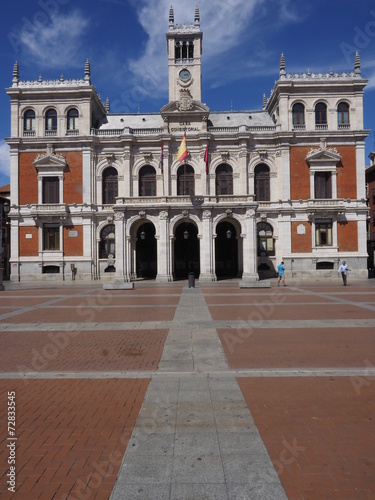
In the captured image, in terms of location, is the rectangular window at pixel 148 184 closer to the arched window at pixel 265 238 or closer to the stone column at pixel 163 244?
the stone column at pixel 163 244

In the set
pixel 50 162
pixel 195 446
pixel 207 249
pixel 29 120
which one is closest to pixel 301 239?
pixel 207 249

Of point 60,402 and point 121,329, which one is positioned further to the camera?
point 121,329

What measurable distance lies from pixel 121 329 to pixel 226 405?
21.4 feet

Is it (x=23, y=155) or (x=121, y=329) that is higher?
(x=23, y=155)

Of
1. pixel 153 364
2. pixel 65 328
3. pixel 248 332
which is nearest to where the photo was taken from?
pixel 153 364

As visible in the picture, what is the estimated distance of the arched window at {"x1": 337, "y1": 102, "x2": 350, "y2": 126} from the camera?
37.0 m

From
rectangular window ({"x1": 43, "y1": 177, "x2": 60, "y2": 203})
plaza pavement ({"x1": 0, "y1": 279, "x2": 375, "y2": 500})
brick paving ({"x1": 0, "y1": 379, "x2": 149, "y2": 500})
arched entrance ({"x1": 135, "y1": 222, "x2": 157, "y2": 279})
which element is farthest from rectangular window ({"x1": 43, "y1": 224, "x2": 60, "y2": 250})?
brick paving ({"x1": 0, "y1": 379, "x2": 149, "y2": 500})

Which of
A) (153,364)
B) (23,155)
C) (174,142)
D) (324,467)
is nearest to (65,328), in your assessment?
(153,364)

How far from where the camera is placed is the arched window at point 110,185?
38.0m

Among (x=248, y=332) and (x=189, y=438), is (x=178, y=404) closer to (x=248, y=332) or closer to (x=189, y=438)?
(x=189, y=438)

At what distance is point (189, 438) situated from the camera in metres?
4.77

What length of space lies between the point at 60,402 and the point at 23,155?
36740 mm

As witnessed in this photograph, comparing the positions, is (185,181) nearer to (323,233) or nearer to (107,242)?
(107,242)

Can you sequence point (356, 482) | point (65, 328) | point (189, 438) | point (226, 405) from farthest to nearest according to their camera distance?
point (65, 328), point (226, 405), point (189, 438), point (356, 482)
